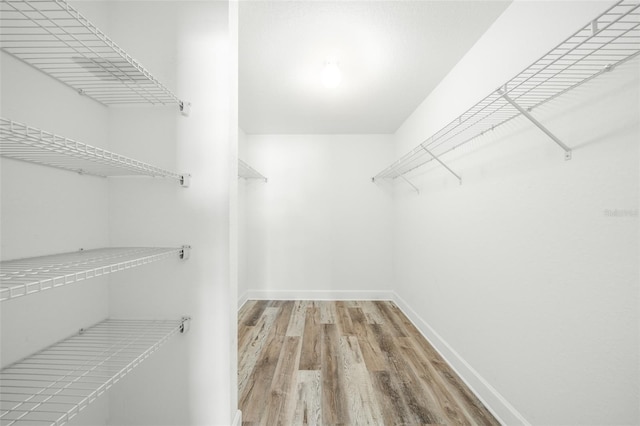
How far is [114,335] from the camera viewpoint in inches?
45.3

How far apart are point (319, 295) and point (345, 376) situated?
1720 millimetres

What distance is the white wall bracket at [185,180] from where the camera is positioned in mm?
1226

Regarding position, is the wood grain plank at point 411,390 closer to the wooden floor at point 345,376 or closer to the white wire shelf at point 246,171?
the wooden floor at point 345,376

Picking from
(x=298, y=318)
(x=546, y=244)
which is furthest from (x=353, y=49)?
(x=298, y=318)

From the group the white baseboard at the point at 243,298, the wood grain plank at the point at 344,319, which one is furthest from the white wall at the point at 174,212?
the white baseboard at the point at 243,298

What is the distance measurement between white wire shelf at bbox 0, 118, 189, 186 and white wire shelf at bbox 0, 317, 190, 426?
2.07ft

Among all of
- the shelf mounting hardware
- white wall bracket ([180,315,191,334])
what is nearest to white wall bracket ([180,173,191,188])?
the shelf mounting hardware

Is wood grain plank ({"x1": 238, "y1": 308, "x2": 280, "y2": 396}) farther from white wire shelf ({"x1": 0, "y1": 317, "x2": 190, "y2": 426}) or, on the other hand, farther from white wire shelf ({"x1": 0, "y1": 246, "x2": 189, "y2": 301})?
white wire shelf ({"x1": 0, "y1": 246, "x2": 189, "y2": 301})

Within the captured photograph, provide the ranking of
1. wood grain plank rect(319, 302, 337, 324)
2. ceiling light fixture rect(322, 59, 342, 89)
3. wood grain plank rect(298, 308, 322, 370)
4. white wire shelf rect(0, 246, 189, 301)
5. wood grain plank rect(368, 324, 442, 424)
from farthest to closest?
wood grain plank rect(319, 302, 337, 324), wood grain plank rect(298, 308, 322, 370), ceiling light fixture rect(322, 59, 342, 89), wood grain plank rect(368, 324, 442, 424), white wire shelf rect(0, 246, 189, 301)

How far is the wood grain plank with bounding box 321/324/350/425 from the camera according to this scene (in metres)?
1.53

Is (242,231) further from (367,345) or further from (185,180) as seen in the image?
(185,180)

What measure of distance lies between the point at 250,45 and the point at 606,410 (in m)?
2.41

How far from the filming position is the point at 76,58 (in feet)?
3.27

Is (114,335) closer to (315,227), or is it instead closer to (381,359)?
(381,359)
